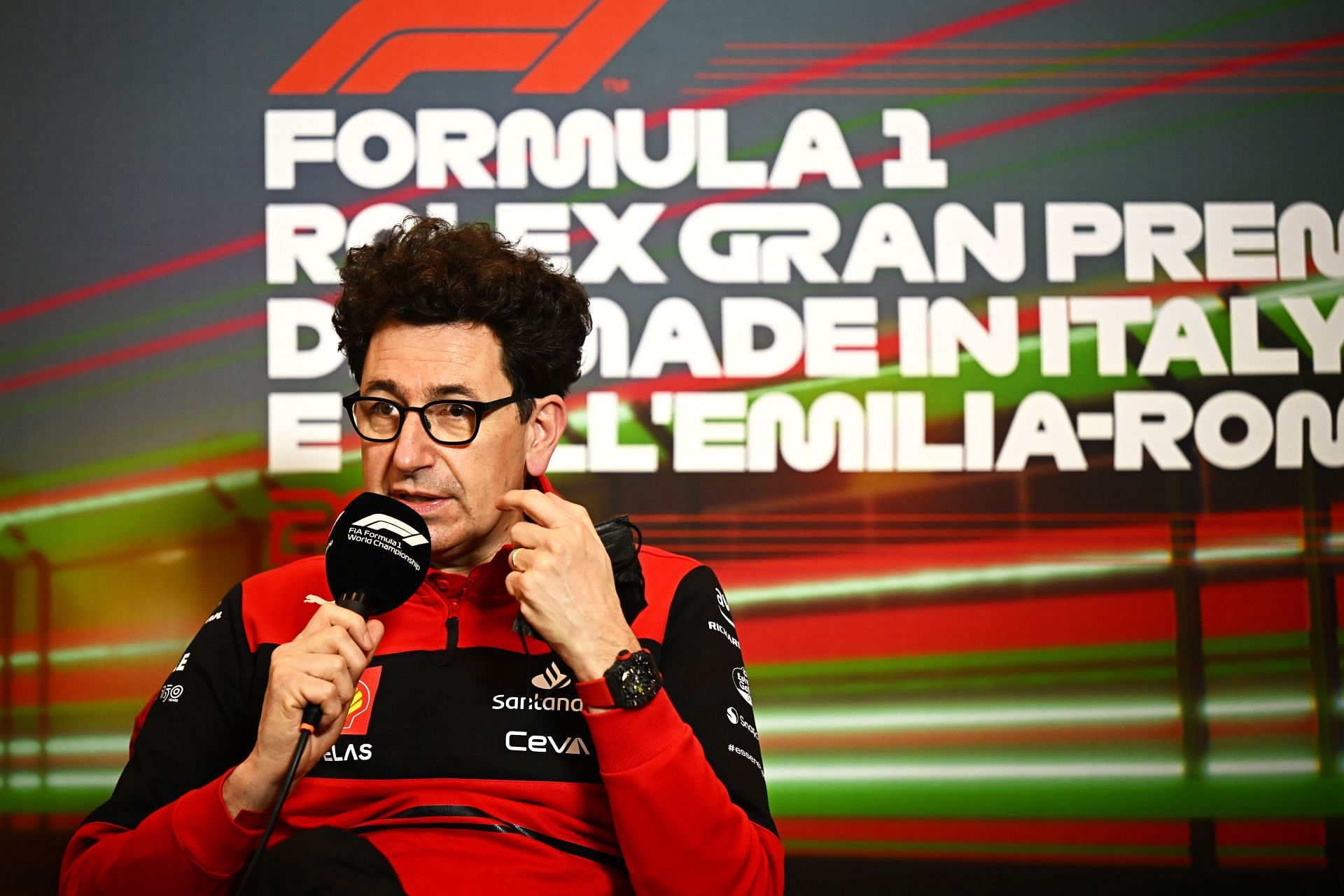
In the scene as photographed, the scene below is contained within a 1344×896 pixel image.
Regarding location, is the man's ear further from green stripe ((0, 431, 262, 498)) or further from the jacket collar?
green stripe ((0, 431, 262, 498))

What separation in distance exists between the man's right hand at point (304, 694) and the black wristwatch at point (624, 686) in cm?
24

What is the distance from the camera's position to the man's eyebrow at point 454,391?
1.50 metres

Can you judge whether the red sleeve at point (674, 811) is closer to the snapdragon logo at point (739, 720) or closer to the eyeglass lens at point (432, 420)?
the snapdragon logo at point (739, 720)

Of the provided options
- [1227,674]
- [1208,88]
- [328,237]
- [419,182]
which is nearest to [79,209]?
[328,237]

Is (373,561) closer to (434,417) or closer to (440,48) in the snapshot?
(434,417)

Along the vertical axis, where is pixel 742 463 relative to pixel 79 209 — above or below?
below

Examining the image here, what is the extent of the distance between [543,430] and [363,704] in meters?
0.44

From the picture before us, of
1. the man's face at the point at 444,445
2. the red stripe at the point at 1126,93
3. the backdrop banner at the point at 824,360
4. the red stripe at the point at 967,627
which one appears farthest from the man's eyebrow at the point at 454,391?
the red stripe at the point at 1126,93

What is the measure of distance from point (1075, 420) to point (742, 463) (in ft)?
2.44

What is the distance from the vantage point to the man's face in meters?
1.49

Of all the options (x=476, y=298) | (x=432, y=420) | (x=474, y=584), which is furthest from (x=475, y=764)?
(x=476, y=298)

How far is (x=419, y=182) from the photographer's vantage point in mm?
2561

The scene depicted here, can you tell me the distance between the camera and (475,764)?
1.45 metres

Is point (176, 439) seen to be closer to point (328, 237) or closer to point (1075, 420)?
point (328, 237)
